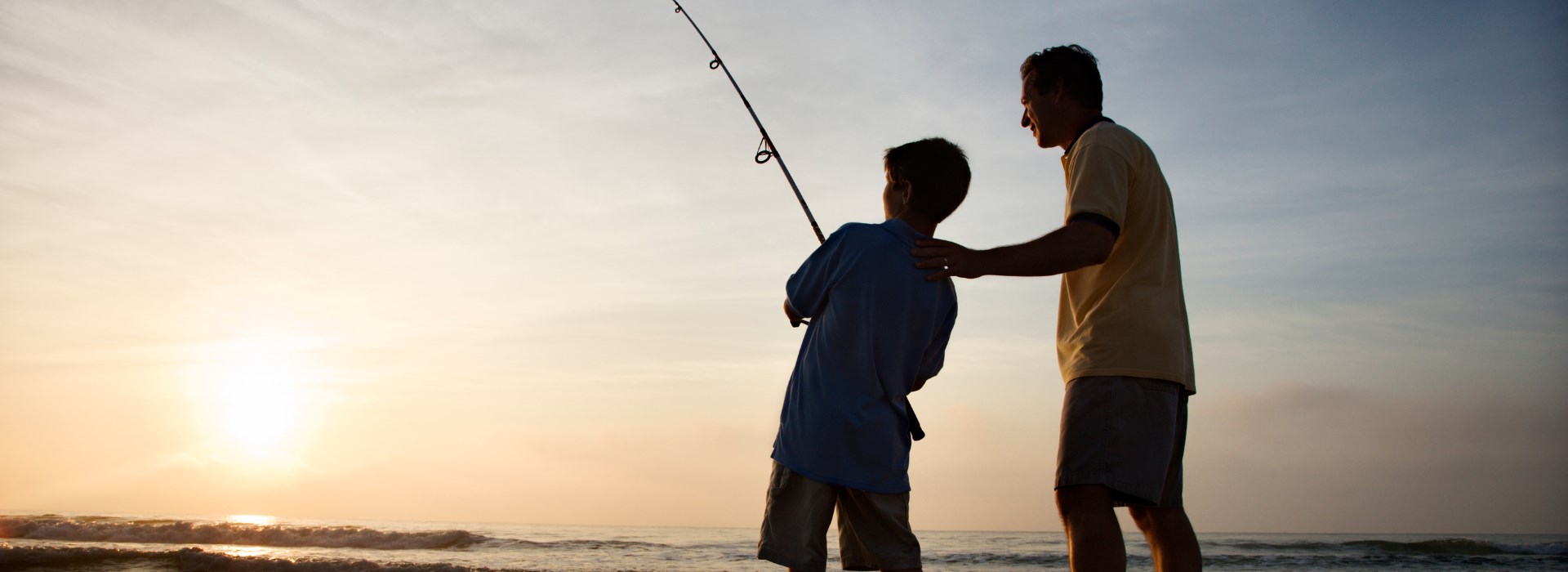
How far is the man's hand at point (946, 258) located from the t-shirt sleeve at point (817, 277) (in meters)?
0.18

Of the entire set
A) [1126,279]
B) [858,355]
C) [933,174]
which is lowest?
[858,355]

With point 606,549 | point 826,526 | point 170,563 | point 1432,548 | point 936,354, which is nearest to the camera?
point 826,526

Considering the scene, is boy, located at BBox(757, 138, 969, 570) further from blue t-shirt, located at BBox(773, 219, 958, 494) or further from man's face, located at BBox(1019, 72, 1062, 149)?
man's face, located at BBox(1019, 72, 1062, 149)

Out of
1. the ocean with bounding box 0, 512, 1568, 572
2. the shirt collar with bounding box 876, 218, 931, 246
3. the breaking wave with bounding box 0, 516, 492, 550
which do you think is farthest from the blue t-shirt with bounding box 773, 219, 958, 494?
the breaking wave with bounding box 0, 516, 492, 550

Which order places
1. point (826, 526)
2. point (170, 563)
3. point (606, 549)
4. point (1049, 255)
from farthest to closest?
point (606, 549) < point (170, 563) < point (826, 526) < point (1049, 255)

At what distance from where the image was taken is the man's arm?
1921 mm

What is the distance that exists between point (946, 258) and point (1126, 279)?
1.37ft

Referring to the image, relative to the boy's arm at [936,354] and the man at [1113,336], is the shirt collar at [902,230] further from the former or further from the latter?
the boy's arm at [936,354]

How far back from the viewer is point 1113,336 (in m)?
2.02

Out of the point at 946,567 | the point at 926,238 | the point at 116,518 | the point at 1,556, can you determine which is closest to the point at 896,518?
the point at 926,238

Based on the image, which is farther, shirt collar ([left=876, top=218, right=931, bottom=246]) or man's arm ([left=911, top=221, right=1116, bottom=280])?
shirt collar ([left=876, top=218, right=931, bottom=246])

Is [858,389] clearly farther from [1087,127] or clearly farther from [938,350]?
[1087,127]

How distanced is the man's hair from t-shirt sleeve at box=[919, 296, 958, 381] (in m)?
0.59

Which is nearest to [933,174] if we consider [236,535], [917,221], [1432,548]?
[917,221]
